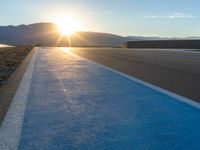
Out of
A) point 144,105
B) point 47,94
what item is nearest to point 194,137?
point 144,105

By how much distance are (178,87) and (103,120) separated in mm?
5009

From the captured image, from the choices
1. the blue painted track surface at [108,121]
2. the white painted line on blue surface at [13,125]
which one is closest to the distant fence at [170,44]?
the blue painted track surface at [108,121]

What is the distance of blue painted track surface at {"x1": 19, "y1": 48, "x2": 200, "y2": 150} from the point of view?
5441mm

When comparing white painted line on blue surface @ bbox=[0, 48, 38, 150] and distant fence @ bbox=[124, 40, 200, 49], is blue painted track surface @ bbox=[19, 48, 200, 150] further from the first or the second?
distant fence @ bbox=[124, 40, 200, 49]

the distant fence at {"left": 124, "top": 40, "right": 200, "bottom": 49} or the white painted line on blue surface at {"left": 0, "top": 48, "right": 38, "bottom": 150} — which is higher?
the white painted line on blue surface at {"left": 0, "top": 48, "right": 38, "bottom": 150}

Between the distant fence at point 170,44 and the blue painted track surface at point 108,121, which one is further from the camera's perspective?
the distant fence at point 170,44

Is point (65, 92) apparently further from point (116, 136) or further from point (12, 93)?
point (116, 136)

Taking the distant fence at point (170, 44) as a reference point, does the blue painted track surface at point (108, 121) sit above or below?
above

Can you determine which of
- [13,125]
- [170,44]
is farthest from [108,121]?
[170,44]

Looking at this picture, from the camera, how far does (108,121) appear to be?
22.1 ft

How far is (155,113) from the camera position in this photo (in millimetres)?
7402

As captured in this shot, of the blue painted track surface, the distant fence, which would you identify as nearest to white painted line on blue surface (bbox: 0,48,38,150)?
the blue painted track surface

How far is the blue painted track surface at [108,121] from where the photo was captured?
544 cm

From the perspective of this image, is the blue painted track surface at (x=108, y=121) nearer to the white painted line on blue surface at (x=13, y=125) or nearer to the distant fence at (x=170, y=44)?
the white painted line on blue surface at (x=13, y=125)
